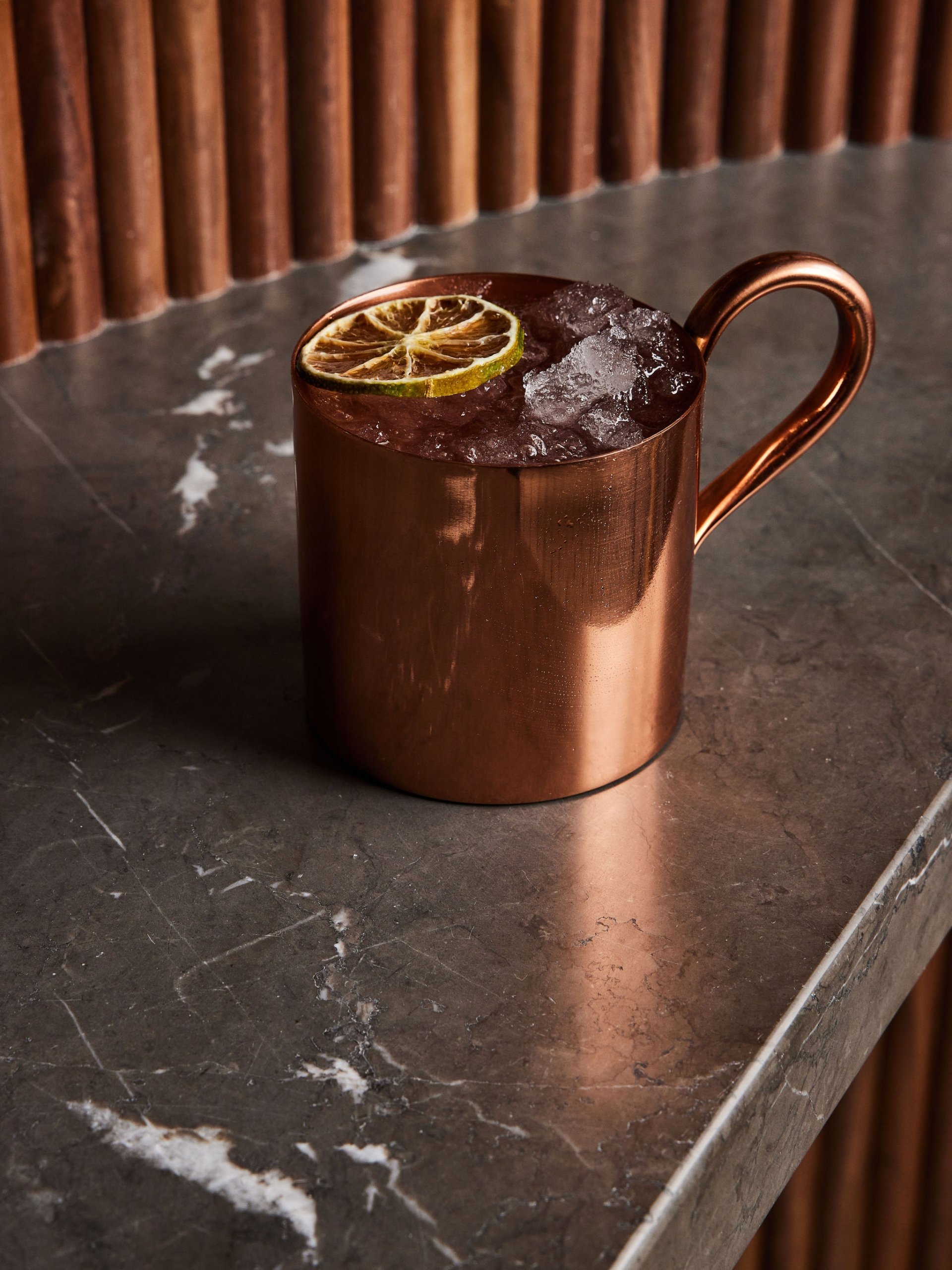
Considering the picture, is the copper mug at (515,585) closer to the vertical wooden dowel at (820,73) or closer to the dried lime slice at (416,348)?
the dried lime slice at (416,348)

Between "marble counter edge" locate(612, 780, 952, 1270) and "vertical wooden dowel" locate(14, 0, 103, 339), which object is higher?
"vertical wooden dowel" locate(14, 0, 103, 339)

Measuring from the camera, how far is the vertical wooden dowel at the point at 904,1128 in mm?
1123

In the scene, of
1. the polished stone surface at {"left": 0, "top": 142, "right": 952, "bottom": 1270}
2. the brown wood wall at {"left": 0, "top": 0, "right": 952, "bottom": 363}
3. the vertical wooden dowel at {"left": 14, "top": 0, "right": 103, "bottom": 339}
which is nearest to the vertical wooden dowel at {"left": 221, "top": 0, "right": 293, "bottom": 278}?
the brown wood wall at {"left": 0, "top": 0, "right": 952, "bottom": 363}

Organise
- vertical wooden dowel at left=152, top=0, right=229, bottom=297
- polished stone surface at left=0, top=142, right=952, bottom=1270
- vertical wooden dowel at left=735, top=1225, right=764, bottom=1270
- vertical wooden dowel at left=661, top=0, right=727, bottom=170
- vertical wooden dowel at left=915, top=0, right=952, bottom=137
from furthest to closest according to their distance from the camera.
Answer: vertical wooden dowel at left=915, top=0, right=952, bottom=137, vertical wooden dowel at left=661, top=0, right=727, bottom=170, vertical wooden dowel at left=152, top=0, right=229, bottom=297, vertical wooden dowel at left=735, top=1225, right=764, bottom=1270, polished stone surface at left=0, top=142, right=952, bottom=1270

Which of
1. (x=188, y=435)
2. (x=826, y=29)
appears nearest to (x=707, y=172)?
(x=826, y=29)

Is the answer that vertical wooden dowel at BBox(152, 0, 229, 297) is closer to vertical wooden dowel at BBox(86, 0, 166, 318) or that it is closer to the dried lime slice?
vertical wooden dowel at BBox(86, 0, 166, 318)

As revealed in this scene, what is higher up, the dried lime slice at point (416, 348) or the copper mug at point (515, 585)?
the dried lime slice at point (416, 348)

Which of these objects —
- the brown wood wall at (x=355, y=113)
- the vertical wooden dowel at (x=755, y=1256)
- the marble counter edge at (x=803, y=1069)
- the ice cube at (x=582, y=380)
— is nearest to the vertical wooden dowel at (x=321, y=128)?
the brown wood wall at (x=355, y=113)

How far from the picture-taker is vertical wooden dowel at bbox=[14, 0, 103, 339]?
1.11m

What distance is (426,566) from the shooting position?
710mm

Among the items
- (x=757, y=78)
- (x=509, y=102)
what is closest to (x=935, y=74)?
(x=757, y=78)

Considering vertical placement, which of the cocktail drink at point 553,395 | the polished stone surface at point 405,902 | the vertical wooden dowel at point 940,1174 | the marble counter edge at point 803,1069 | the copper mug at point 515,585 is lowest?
the vertical wooden dowel at point 940,1174

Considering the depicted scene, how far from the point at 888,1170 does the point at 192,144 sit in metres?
1.02

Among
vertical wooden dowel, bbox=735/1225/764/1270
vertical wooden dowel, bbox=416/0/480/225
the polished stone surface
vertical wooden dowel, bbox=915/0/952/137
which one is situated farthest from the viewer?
vertical wooden dowel, bbox=915/0/952/137
